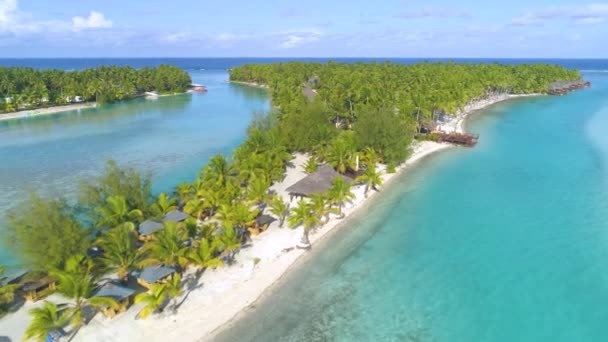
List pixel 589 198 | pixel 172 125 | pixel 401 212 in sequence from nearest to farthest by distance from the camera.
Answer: pixel 401 212, pixel 589 198, pixel 172 125

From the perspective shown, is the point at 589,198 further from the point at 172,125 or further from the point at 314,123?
the point at 172,125

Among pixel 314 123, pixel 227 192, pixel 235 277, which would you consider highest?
pixel 314 123

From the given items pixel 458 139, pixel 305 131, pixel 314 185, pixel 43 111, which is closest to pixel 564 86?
pixel 458 139

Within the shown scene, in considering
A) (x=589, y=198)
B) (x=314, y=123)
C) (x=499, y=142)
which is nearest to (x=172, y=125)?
(x=314, y=123)

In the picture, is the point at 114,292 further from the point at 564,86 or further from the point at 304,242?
the point at 564,86

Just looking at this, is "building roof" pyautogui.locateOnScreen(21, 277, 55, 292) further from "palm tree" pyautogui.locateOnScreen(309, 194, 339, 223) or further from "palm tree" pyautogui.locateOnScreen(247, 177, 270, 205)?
"palm tree" pyautogui.locateOnScreen(309, 194, 339, 223)

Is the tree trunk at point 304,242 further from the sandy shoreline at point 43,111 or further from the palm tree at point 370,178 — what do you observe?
the sandy shoreline at point 43,111
